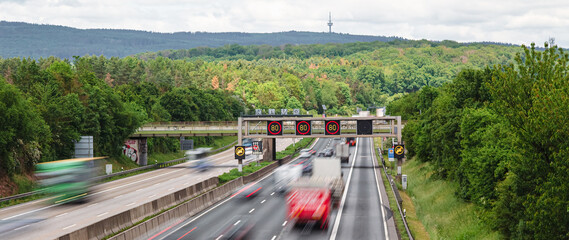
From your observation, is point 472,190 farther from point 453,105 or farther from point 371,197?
point 453,105

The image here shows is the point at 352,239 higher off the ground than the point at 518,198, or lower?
lower

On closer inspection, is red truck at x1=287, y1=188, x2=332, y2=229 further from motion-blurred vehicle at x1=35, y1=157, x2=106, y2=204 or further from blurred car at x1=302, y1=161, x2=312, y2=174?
motion-blurred vehicle at x1=35, y1=157, x2=106, y2=204

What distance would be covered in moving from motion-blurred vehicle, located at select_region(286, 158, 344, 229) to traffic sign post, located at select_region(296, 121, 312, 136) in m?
25.0

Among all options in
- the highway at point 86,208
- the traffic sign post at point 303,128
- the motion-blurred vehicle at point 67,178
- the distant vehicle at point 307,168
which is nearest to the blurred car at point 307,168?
the distant vehicle at point 307,168

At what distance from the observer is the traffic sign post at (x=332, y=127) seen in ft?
263

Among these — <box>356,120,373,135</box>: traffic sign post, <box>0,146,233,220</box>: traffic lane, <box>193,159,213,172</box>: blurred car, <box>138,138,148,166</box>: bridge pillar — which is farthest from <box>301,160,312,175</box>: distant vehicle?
<box>138,138,148,166</box>: bridge pillar

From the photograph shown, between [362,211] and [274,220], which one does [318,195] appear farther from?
[274,220]

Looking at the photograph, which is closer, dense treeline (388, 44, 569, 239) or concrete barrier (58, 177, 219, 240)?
concrete barrier (58, 177, 219, 240)

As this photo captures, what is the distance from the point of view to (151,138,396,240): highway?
40.3m

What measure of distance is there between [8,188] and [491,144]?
4648 centimetres

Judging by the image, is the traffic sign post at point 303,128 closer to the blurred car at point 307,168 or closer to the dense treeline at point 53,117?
the blurred car at point 307,168

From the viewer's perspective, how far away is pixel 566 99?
111 feet

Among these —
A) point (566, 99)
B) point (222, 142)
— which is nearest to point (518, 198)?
point (566, 99)

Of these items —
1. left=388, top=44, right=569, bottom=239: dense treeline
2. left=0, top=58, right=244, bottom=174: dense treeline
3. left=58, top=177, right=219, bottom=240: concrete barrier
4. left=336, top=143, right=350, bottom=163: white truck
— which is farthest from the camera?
left=336, top=143, right=350, bottom=163: white truck
